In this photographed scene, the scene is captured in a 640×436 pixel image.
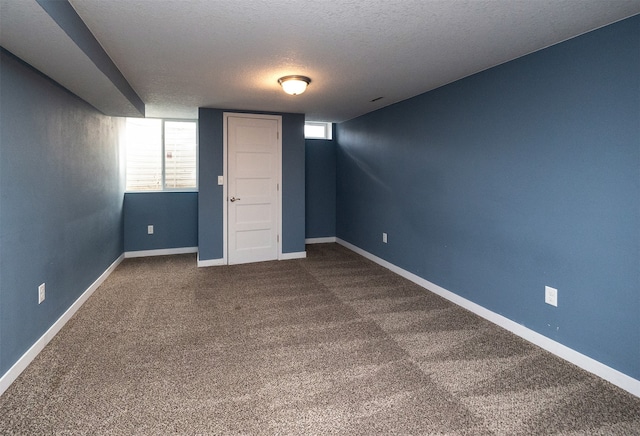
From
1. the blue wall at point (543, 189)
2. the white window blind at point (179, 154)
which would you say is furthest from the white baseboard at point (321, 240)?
the blue wall at point (543, 189)

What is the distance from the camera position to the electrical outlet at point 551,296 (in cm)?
240

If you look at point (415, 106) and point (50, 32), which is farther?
point (415, 106)

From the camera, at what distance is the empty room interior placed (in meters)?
1.84

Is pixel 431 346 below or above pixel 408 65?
below

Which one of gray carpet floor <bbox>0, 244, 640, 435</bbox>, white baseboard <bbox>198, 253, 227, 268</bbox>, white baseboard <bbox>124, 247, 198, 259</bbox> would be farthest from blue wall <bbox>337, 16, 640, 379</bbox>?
white baseboard <bbox>124, 247, 198, 259</bbox>

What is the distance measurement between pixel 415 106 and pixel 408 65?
3.66ft

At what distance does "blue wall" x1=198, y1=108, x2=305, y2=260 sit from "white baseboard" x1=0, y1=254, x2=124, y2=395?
143 cm

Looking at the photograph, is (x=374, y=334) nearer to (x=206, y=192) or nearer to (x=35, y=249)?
(x=35, y=249)

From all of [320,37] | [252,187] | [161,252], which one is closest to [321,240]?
[252,187]

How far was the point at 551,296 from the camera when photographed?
2428 millimetres

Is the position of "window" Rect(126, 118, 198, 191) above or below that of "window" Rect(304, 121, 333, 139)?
below

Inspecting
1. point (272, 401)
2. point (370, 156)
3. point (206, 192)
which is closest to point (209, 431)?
point (272, 401)

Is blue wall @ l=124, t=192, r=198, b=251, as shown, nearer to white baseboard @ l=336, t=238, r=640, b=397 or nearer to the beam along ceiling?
the beam along ceiling

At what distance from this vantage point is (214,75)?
3.09 m
